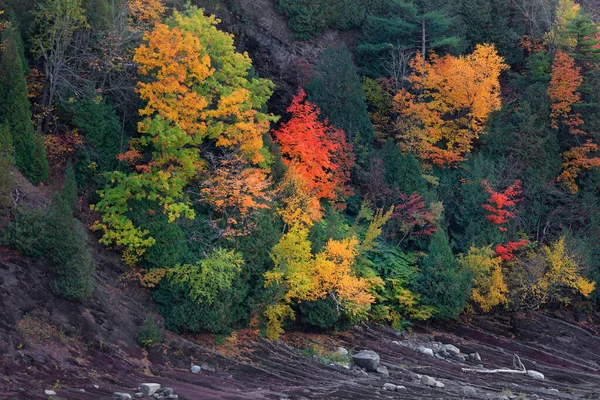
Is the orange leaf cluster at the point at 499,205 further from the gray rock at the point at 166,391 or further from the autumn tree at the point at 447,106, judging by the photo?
the gray rock at the point at 166,391

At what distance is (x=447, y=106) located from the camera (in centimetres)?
5028

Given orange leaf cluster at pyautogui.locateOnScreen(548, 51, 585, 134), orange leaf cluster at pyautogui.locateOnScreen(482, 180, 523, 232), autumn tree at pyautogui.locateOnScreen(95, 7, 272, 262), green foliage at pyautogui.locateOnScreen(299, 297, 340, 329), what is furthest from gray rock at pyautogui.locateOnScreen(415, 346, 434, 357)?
orange leaf cluster at pyautogui.locateOnScreen(548, 51, 585, 134)

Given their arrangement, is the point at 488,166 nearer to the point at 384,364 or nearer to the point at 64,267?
the point at 384,364

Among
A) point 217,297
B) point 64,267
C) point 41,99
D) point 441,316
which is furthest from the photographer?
point 441,316

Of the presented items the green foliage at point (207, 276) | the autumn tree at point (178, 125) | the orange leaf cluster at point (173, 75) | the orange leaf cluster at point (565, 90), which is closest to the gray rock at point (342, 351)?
the green foliage at point (207, 276)

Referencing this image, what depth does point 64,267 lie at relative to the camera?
30328mm

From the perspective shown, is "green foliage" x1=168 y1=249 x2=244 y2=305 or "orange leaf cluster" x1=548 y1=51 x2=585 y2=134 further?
"orange leaf cluster" x1=548 y1=51 x2=585 y2=134

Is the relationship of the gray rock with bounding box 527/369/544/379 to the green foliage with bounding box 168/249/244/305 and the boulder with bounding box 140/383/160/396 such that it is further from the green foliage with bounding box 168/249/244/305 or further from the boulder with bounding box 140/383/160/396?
Answer: the boulder with bounding box 140/383/160/396

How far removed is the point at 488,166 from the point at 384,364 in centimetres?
1567

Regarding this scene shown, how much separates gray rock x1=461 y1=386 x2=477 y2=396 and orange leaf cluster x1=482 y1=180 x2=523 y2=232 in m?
13.2

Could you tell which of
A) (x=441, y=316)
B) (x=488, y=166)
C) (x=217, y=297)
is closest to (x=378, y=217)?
(x=441, y=316)

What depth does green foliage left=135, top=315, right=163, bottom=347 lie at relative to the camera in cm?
3158

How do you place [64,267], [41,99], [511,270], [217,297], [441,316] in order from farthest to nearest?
[511,270]
[441,316]
[41,99]
[217,297]
[64,267]

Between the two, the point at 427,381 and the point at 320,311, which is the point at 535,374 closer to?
the point at 427,381
